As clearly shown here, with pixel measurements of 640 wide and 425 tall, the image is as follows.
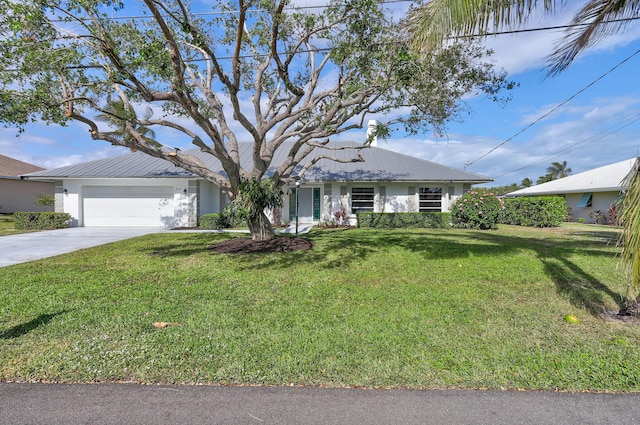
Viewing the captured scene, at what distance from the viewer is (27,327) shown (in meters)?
4.12

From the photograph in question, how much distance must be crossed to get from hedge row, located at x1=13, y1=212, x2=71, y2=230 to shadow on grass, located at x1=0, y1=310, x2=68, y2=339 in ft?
49.7

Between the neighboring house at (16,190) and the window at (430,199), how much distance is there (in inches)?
1069

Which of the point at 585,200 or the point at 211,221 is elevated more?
the point at 585,200

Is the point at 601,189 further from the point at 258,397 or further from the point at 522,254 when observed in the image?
the point at 258,397

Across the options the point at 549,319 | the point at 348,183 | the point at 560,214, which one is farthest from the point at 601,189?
the point at 549,319

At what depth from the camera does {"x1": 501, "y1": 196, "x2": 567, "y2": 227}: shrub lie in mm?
17344

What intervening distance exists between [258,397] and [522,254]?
→ 8.57 m

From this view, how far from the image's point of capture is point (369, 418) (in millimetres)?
2508

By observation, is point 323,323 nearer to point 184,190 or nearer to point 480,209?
point 480,209

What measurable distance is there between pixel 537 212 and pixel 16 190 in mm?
36329

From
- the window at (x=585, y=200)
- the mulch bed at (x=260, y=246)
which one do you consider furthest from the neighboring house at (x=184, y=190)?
the window at (x=585, y=200)

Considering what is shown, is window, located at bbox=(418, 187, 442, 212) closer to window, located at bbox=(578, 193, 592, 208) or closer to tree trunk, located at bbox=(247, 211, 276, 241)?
tree trunk, located at bbox=(247, 211, 276, 241)

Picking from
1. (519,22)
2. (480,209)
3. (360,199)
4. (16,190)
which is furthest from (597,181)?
(16,190)

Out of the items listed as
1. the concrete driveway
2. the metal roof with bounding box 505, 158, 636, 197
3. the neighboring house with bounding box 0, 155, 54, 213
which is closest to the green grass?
the concrete driveway
